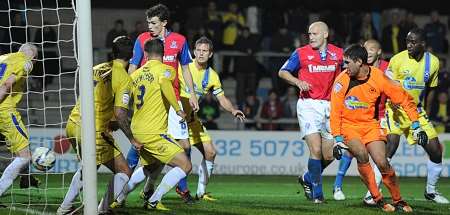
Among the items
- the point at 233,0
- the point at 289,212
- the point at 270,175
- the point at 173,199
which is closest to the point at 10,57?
the point at 173,199

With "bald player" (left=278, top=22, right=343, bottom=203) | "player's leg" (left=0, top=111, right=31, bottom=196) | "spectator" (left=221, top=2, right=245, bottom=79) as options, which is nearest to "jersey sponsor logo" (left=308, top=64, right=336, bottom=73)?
"bald player" (left=278, top=22, right=343, bottom=203)

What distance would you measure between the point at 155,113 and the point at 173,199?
2.74 metres

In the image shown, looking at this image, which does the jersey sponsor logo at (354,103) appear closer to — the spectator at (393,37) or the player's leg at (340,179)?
the player's leg at (340,179)

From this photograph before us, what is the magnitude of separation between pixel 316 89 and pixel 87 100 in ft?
14.0

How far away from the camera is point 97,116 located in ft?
31.8

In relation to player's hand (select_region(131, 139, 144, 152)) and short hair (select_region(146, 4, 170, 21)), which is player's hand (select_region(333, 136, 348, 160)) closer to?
player's hand (select_region(131, 139, 144, 152))

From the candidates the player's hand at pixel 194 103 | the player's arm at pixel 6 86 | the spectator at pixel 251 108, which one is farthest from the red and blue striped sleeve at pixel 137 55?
the spectator at pixel 251 108

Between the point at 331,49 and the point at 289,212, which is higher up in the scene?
the point at 331,49

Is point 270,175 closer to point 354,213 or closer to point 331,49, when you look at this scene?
point 331,49

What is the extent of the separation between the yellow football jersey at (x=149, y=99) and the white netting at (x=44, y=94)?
2.29ft

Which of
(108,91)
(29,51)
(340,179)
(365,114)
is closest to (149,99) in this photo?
(108,91)

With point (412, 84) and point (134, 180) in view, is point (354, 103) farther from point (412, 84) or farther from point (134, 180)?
point (134, 180)

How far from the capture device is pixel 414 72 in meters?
12.8

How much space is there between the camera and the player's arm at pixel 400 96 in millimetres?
10492
